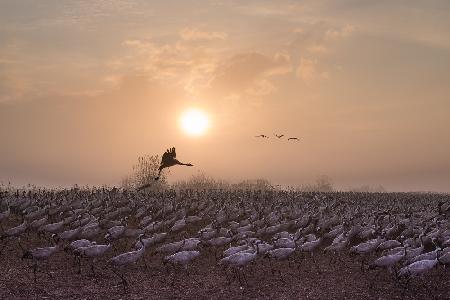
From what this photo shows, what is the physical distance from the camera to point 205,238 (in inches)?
1075

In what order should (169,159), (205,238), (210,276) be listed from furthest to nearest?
(169,159), (205,238), (210,276)

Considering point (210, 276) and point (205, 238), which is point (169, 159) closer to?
point (205, 238)

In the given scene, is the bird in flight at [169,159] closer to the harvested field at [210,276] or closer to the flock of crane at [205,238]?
the flock of crane at [205,238]

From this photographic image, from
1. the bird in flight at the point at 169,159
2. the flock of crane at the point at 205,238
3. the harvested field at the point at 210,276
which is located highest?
the bird in flight at the point at 169,159

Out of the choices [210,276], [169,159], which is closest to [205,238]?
[210,276]

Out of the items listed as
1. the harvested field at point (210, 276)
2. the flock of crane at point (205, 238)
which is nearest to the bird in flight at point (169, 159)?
the flock of crane at point (205, 238)

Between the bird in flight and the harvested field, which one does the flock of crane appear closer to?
the harvested field

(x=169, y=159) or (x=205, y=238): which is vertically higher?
(x=169, y=159)

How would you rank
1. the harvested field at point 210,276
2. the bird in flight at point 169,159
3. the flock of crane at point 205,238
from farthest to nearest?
1. the bird in flight at point 169,159
2. the flock of crane at point 205,238
3. the harvested field at point 210,276

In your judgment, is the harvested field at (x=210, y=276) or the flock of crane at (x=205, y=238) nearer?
the harvested field at (x=210, y=276)

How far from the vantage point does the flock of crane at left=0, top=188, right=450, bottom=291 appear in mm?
21823

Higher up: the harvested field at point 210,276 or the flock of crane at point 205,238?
the flock of crane at point 205,238

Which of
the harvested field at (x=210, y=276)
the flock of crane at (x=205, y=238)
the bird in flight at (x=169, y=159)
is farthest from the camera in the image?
the bird in flight at (x=169, y=159)

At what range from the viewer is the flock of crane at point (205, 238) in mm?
21823
